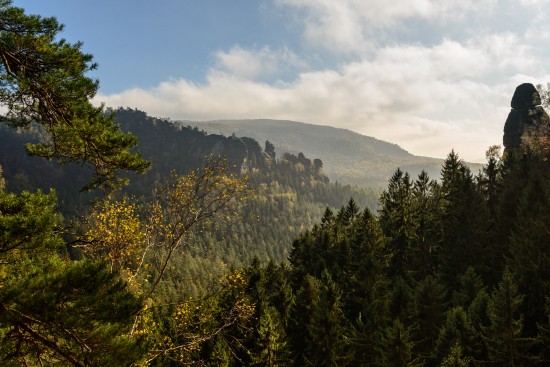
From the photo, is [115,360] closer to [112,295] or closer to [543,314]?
[112,295]

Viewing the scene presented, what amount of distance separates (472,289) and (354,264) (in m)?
12.6

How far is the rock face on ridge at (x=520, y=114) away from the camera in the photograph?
81838 millimetres

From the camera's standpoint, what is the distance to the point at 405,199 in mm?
51531

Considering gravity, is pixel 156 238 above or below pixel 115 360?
above

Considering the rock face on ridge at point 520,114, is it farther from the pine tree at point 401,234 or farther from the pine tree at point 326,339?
the pine tree at point 326,339

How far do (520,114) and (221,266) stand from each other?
95.6 m

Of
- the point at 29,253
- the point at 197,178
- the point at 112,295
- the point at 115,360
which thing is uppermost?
the point at 197,178

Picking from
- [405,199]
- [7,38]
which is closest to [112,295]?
[7,38]

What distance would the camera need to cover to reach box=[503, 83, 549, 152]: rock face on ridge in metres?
81.8

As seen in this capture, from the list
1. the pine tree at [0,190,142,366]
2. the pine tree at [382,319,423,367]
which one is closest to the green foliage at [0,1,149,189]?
the pine tree at [0,190,142,366]

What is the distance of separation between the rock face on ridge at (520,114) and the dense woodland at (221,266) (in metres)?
15.3

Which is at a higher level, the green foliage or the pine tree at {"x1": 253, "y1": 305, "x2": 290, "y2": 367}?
the green foliage

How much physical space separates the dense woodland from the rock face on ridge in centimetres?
1525

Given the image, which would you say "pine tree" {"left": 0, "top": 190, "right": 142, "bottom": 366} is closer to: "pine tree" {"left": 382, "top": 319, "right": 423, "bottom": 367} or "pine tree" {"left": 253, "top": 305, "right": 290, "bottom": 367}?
"pine tree" {"left": 253, "top": 305, "right": 290, "bottom": 367}
